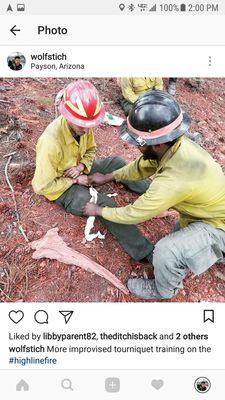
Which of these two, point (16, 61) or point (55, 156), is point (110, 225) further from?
point (16, 61)

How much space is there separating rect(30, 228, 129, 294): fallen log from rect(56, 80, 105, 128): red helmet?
1092 millimetres

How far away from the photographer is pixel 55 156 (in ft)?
10.8

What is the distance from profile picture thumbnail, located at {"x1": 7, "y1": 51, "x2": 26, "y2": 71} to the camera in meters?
3.17

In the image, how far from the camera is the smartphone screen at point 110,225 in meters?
2.55

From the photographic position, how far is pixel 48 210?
12.3ft

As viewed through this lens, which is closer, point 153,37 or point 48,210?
point 153,37

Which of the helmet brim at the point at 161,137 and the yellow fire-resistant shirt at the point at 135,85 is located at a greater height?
the helmet brim at the point at 161,137

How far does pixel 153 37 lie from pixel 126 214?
4.72ft
